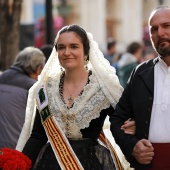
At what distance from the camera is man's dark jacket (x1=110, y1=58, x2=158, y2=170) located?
15.0 ft

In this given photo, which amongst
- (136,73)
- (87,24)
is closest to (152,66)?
(136,73)

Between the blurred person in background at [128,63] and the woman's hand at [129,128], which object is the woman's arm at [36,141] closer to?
the woman's hand at [129,128]

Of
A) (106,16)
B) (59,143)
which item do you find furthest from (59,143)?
(106,16)

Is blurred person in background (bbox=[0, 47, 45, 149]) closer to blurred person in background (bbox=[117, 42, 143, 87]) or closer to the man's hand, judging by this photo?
the man's hand

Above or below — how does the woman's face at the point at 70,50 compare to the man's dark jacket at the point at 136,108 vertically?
above

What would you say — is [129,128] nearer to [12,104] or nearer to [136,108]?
[136,108]

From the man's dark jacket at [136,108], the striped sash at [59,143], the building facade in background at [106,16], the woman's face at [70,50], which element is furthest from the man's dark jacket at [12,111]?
the building facade in background at [106,16]

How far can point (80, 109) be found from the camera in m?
5.18

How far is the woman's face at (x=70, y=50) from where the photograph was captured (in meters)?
5.14

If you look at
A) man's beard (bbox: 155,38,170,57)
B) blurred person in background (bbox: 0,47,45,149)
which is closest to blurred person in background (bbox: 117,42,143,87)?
blurred person in background (bbox: 0,47,45,149)

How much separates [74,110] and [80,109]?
0.16ft

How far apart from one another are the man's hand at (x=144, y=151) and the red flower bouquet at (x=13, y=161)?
0.86 m

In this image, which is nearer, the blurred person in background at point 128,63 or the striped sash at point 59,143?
the striped sash at point 59,143

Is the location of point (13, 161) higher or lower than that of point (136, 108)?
lower
